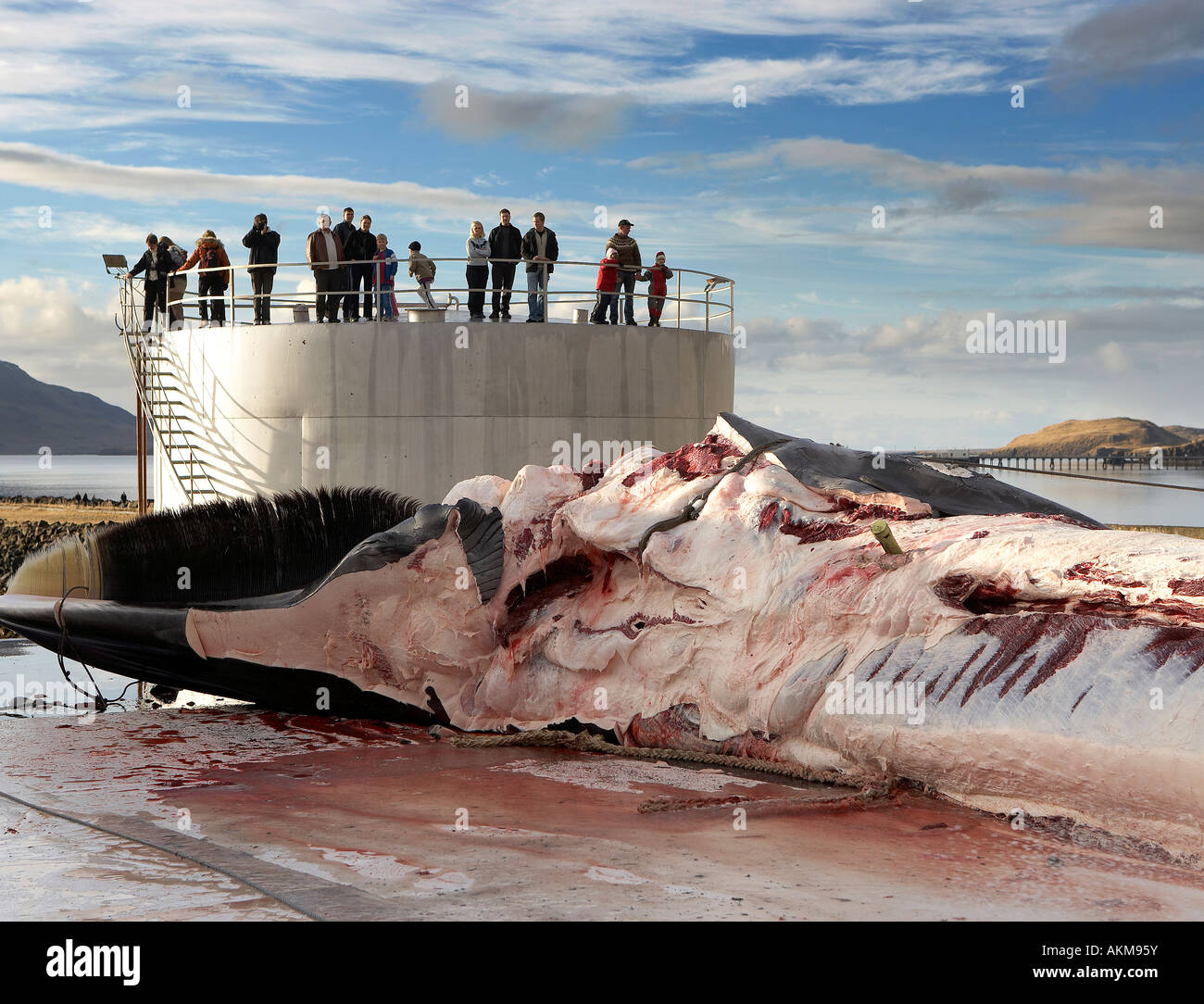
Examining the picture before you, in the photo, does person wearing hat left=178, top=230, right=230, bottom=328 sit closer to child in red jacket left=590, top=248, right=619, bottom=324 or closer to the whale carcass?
child in red jacket left=590, top=248, right=619, bottom=324

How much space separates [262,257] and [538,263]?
4.42 m

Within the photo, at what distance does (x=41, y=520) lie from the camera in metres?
49.0

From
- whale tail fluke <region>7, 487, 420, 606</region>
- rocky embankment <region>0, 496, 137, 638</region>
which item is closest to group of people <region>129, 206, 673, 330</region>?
whale tail fluke <region>7, 487, 420, 606</region>

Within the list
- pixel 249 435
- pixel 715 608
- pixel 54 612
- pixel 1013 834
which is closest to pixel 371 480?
pixel 249 435

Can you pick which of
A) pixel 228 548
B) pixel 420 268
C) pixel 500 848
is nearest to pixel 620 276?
pixel 420 268

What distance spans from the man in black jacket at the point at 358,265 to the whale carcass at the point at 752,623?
991 centimetres

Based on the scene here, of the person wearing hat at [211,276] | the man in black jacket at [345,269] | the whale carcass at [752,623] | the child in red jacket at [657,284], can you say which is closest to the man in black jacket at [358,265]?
the man in black jacket at [345,269]

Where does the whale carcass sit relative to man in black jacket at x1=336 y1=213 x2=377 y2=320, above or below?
below

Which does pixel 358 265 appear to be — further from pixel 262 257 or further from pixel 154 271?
pixel 154 271

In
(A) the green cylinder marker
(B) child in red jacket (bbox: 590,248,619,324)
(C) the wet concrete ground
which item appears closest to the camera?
(C) the wet concrete ground

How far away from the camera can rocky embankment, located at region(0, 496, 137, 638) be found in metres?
38.2

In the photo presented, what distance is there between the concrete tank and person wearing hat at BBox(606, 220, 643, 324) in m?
0.52

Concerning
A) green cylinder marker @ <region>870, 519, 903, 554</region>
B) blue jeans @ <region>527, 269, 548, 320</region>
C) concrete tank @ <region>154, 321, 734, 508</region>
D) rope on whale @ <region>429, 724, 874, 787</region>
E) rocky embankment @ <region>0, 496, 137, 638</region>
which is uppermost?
blue jeans @ <region>527, 269, 548, 320</region>

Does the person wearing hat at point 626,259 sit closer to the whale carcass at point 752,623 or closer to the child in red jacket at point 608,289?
the child in red jacket at point 608,289
